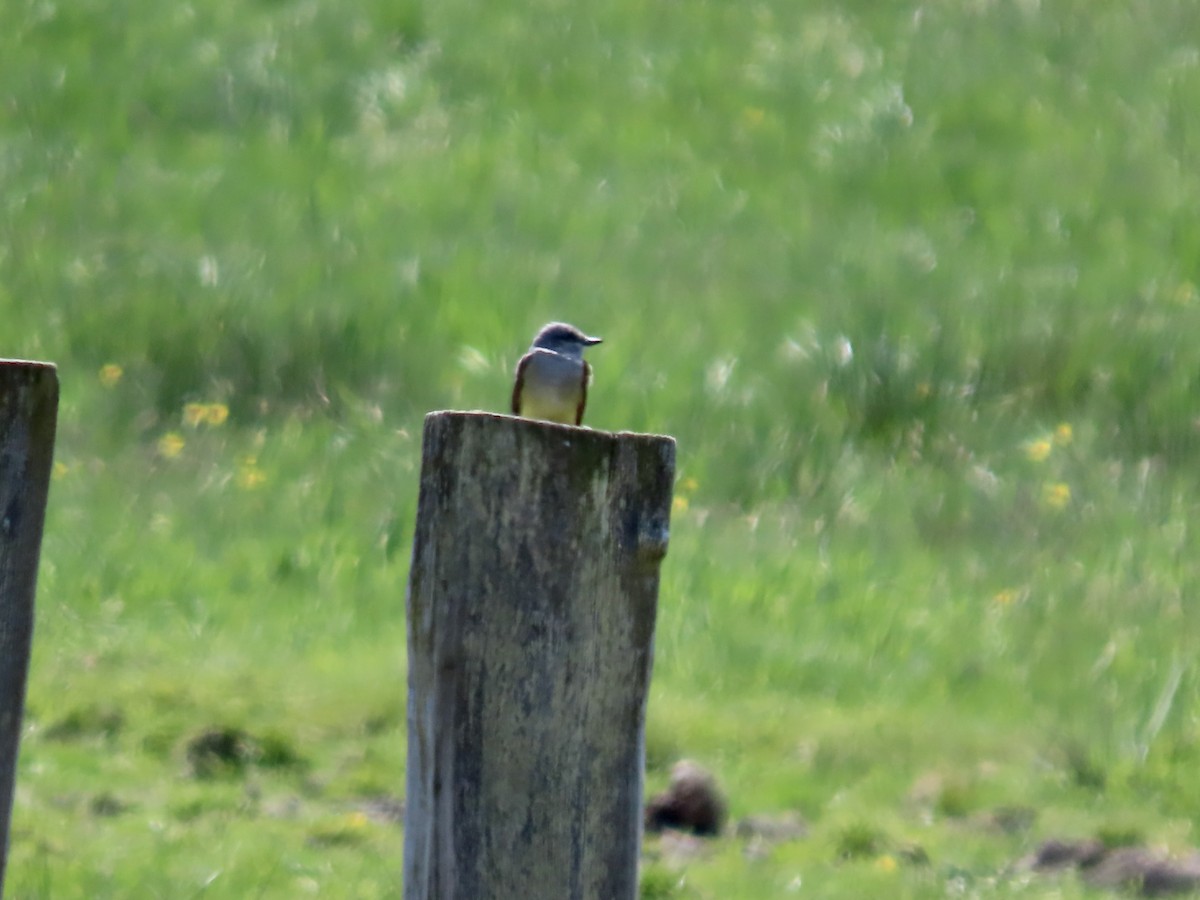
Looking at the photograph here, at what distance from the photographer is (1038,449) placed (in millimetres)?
9227

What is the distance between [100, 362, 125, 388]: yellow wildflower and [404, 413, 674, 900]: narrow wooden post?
24.1ft

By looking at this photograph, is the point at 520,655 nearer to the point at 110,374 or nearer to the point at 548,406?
the point at 548,406

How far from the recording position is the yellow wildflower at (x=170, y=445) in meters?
9.15

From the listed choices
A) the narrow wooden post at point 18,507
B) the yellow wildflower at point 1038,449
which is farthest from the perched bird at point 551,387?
the yellow wildflower at point 1038,449

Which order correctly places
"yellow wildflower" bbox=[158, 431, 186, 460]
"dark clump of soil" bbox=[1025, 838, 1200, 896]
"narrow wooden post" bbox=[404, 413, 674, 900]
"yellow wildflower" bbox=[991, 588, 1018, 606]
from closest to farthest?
"narrow wooden post" bbox=[404, 413, 674, 900] → "dark clump of soil" bbox=[1025, 838, 1200, 896] → "yellow wildflower" bbox=[991, 588, 1018, 606] → "yellow wildflower" bbox=[158, 431, 186, 460]

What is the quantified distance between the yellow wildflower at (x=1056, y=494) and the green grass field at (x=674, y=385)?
0.10 ft

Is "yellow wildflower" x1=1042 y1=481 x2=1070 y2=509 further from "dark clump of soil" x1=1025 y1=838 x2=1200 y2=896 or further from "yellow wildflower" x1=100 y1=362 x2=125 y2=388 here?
"yellow wildflower" x1=100 y1=362 x2=125 y2=388

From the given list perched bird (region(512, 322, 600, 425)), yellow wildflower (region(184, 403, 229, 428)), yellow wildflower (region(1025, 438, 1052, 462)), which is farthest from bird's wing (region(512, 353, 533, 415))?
yellow wildflower (region(1025, 438, 1052, 462))

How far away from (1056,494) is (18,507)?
6.76m

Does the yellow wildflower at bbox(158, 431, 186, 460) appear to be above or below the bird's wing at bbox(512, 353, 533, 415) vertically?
below

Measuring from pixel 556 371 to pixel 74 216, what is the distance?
613 cm

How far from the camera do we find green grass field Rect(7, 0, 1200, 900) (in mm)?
6395

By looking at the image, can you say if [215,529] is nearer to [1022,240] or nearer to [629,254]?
[629,254]

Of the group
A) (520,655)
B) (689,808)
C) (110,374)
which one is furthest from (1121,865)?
(110,374)
